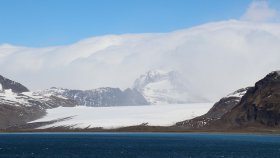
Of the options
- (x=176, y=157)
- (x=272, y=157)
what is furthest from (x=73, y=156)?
(x=272, y=157)

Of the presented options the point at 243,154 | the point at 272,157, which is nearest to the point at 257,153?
the point at 243,154

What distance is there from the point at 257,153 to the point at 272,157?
15916 mm

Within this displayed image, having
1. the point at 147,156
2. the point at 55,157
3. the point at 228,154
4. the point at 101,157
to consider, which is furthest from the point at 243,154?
the point at 55,157

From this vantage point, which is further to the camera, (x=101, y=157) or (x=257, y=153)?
(x=257, y=153)

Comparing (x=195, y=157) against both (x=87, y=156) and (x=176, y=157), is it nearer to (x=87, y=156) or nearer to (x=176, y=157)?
(x=176, y=157)

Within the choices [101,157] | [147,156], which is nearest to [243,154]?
[147,156]

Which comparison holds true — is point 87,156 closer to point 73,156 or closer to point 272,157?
point 73,156

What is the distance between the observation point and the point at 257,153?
538 feet

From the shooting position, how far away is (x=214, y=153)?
166m

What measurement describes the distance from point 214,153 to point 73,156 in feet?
130

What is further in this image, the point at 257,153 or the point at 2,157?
the point at 257,153

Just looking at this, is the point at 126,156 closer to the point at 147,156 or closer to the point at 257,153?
the point at 147,156

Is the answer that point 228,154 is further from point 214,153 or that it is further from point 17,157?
point 17,157

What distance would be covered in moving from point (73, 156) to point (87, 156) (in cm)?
358
